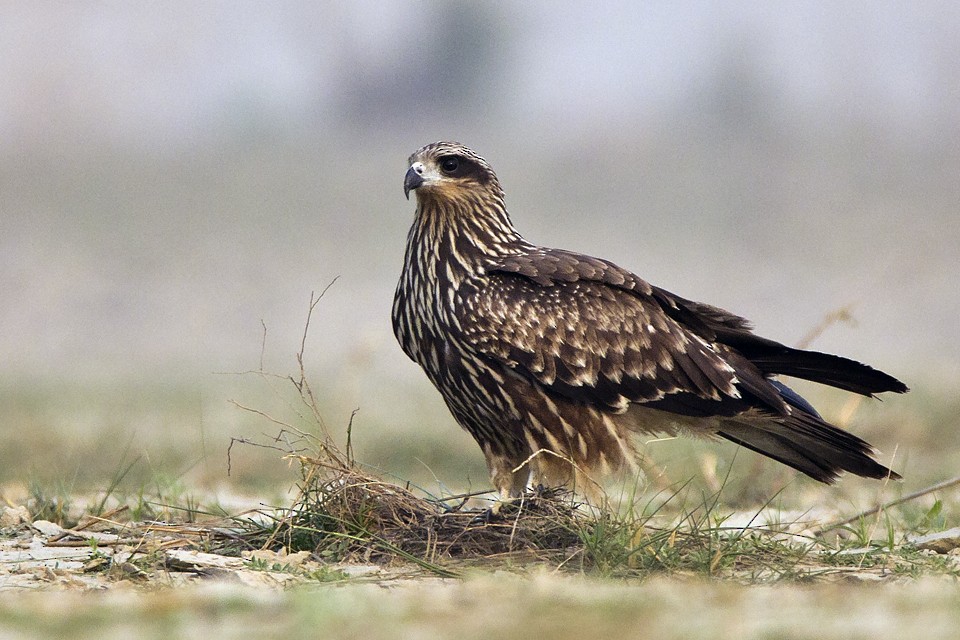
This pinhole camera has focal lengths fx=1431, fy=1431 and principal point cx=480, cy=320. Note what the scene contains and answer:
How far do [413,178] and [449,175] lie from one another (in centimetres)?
23

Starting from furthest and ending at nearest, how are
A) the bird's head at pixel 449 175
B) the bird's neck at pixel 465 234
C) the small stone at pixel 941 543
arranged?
the bird's head at pixel 449 175 → the bird's neck at pixel 465 234 → the small stone at pixel 941 543

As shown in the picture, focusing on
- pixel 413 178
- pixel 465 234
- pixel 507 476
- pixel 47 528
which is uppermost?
pixel 413 178

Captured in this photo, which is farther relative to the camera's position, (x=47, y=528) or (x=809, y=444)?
(x=809, y=444)

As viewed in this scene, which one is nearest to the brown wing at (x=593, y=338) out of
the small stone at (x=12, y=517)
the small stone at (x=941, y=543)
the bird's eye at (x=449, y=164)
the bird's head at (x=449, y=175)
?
the bird's head at (x=449, y=175)

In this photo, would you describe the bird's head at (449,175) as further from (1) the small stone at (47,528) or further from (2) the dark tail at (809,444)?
(1) the small stone at (47,528)

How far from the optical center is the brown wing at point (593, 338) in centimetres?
549

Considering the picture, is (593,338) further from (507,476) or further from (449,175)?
(449,175)

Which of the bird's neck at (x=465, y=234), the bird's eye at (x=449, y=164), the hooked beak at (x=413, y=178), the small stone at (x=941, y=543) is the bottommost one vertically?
the small stone at (x=941, y=543)

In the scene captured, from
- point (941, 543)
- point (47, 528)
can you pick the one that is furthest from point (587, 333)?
point (47, 528)

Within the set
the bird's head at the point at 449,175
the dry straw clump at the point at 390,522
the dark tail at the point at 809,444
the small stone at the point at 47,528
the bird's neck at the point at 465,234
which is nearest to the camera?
the dry straw clump at the point at 390,522

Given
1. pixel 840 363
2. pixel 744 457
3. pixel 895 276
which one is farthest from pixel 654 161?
pixel 840 363

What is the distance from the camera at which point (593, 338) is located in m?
5.64

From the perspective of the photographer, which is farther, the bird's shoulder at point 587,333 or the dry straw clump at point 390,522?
the bird's shoulder at point 587,333

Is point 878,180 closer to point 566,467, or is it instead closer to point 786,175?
point 786,175
